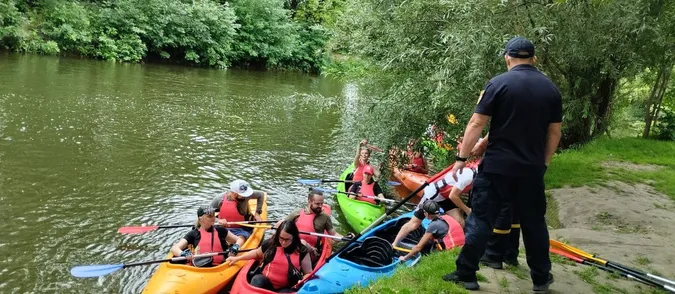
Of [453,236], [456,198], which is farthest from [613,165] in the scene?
[453,236]

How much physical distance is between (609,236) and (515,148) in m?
4.11

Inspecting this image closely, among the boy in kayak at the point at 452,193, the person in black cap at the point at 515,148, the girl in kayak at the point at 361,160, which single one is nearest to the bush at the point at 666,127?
the girl in kayak at the point at 361,160

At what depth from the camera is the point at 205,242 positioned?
657 cm

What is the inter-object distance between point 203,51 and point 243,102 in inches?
542

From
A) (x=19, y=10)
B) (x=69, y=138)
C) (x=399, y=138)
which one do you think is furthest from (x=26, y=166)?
(x=19, y=10)

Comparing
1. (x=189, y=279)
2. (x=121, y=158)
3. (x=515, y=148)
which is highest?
(x=515, y=148)

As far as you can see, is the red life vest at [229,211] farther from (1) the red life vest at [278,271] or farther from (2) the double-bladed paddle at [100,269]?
(1) the red life vest at [278,271]

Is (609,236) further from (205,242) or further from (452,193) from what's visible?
(205,242)

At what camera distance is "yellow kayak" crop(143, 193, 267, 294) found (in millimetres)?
5824

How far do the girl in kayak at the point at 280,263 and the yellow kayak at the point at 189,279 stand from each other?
1.85 ft

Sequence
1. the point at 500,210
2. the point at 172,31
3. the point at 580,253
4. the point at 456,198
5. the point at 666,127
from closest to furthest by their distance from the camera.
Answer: the point at 500,210 → the point at 580,253 → the point at 456,198 → the point at 666,127 → the point at 172,31

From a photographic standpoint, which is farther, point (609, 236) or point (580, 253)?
point (609, 236)

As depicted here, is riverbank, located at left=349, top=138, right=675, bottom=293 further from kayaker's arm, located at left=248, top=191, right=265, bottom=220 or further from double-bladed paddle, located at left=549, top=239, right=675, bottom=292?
kayaker's arm, located at left=248, top=191, right=265, bottom=220

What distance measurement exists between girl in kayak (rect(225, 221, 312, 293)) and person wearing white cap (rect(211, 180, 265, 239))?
1.84m
